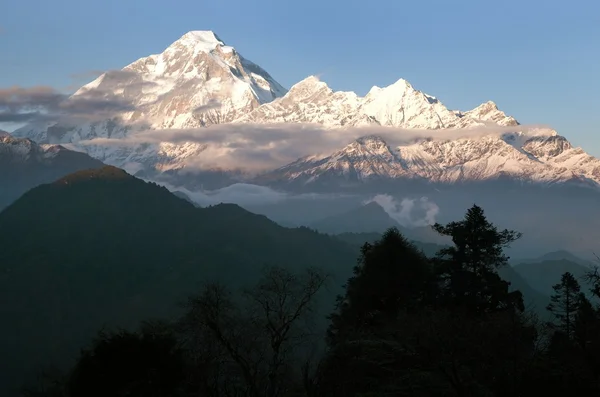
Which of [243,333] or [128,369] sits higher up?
[243,333]

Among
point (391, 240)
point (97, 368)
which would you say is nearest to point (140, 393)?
Result: point (97, 368)

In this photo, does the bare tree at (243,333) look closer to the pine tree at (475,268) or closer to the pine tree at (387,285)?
the pine tree at (387,285)

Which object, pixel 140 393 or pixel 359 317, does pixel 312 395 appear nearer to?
pixel 140 393

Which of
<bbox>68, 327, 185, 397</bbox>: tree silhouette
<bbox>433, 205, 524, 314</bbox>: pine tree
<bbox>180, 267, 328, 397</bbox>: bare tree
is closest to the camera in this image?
<bbox>68, 327, 185, 397</bbox>: tree silhouette

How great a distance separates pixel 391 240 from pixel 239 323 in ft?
67.3

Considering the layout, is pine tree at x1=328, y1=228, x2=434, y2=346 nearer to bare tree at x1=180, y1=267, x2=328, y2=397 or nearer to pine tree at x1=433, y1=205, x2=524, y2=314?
pine tree at x1=433, y1=205, x2=524, y2=314

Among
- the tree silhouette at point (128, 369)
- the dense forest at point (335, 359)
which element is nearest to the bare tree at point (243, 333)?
the dense forest at point (335, 359)

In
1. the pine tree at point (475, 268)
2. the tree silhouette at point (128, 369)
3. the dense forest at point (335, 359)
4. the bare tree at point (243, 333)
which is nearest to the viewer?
the dense forest at point (335, 359)

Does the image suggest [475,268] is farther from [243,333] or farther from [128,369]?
[128,369]

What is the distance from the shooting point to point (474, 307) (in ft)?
171

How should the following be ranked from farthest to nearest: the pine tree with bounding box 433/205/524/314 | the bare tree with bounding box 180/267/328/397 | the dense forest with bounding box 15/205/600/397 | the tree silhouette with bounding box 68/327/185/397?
the pine tree with bounding box 433/205/524/314
the bare tree with bounding box 180/267/328/397
the tree silhouette with bounding box 68/327/185/397
the dense forest with bounding box 15/205/600/397

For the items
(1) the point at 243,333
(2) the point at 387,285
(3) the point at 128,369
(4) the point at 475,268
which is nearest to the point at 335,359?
(1) the point at 243,333

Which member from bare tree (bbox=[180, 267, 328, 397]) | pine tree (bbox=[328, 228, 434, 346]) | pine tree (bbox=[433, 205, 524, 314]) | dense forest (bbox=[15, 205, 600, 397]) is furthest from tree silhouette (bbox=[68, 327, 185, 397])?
pine tree (bbox=[433, 205, 524, 314])

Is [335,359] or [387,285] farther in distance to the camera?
[387,285]
